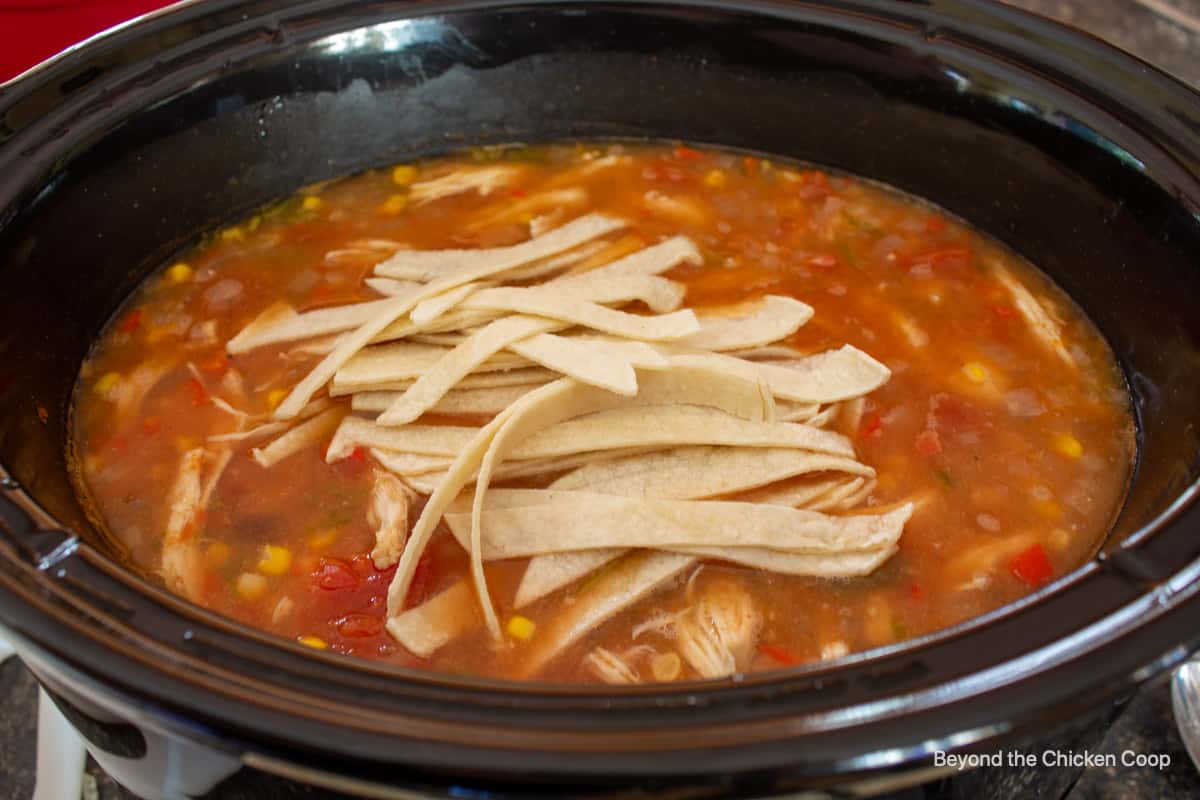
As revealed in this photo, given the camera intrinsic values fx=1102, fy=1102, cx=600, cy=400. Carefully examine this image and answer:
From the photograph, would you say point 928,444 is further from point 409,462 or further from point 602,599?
point 409,462

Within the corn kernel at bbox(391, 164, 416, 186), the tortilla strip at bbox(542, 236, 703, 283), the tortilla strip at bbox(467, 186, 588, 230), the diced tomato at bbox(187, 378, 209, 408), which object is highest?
Result: the corn kernel at bbox(391, 164, 416, 186)

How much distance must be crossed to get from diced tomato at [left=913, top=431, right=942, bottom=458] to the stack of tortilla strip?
146 mm

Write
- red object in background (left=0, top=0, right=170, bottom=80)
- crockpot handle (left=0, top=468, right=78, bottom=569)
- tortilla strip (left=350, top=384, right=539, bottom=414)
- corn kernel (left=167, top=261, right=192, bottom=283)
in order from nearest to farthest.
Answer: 1. crockpot handle (left=0, top=468, right=78, bottom=569)
2. tortilla strip (left=350, top=384, right=539, bottom=414)
3. corn kernel (left=167, top=261, right=192, bottom=283)
4. red object in background (left=0, top=0, right=170, bottom=80)

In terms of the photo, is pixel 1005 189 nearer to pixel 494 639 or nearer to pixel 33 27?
pixel 494 639

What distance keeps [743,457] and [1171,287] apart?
1008mm

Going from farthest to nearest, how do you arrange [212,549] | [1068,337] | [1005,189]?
[1005,189] → [1068,337] → [212,549]

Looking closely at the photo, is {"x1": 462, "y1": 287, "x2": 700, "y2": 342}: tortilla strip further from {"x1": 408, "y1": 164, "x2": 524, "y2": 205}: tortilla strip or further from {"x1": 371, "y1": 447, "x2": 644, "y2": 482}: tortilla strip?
{"x1": 408, "y1": 164, "x2": 524, "y2": 205}: tortilla strip

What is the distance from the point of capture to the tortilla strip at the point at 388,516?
2025 millimetres

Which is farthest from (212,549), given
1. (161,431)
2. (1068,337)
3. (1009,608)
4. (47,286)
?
(1068,337)

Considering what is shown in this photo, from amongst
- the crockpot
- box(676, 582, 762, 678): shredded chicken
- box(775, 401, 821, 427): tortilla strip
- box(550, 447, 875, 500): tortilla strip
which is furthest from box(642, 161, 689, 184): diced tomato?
box(676, 582, 762, 678): shredded chicken

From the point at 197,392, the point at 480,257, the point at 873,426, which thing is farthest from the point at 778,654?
the point at 197,392

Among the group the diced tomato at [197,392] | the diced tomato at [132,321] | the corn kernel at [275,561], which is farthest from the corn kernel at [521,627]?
the diced tomato at [132,321]

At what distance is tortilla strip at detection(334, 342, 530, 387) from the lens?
88.5 inches

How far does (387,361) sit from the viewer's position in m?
2.30
